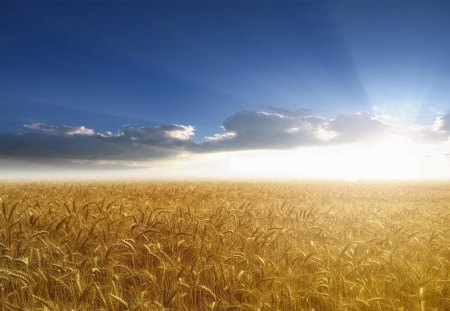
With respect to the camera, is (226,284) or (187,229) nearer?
(226,284)

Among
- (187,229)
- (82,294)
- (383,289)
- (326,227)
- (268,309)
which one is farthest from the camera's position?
(326,227)

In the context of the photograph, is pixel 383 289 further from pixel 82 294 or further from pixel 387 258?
pixel 82 294

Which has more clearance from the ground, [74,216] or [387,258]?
[74,216]

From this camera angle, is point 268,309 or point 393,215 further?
point 393,215

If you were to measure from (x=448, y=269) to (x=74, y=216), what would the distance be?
4.87m

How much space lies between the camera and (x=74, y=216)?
518cm

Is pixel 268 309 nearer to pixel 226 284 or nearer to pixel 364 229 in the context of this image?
pixel 226 284

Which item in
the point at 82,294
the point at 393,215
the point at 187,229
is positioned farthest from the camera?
the point at 393,215

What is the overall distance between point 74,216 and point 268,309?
127 inches

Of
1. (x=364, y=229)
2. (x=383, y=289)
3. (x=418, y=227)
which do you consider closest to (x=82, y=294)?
(x=383, y=289)

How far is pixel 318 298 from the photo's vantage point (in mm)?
3299

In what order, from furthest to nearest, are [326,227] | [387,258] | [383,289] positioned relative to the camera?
[326,227] → [387,258] → [383,289]

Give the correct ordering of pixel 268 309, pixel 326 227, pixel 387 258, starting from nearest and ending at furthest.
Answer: pixel 268 309, pixel 387 258, pixel 326 227

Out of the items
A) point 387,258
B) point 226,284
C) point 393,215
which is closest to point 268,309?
point 226,284
